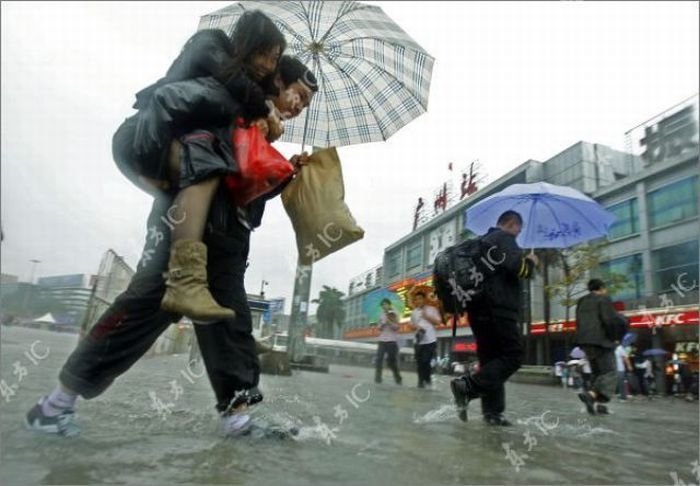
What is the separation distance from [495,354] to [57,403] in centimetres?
186

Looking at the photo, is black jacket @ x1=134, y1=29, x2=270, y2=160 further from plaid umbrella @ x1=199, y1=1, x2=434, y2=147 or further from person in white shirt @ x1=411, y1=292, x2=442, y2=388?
person in white shirt @ x1=411, y1=292, x2=442, y2=388

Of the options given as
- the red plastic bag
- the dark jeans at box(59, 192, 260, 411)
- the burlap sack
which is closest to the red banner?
the burlap sack

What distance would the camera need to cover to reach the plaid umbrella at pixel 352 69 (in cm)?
193

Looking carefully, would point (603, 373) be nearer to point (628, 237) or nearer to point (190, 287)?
point (628, 237)

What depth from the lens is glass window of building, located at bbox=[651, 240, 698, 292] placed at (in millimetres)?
2316

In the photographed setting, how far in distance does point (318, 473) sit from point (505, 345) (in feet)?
4.83

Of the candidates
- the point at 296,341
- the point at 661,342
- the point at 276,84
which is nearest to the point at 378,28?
the point at 276,84

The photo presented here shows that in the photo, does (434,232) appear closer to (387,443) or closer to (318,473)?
(387,443)

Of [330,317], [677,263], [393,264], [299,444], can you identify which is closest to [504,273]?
[393,264]

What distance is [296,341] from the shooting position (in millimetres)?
3854

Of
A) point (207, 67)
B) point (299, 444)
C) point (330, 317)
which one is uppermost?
point (207, 67)

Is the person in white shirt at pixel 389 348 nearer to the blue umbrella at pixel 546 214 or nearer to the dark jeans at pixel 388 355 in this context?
the dark jeans at pixel 388 355

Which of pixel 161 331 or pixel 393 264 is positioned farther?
pixel 393 264

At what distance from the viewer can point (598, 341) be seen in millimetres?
3359
